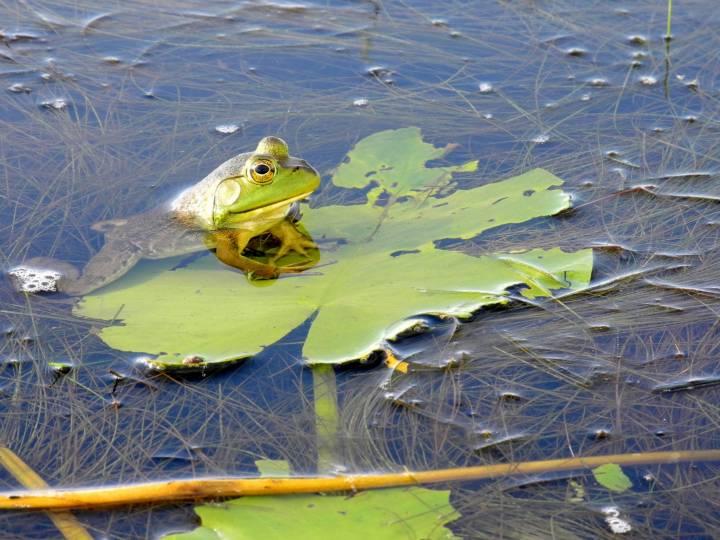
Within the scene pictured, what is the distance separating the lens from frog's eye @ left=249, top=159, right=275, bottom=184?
167 inches

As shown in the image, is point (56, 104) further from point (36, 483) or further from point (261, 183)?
point (36, 483)

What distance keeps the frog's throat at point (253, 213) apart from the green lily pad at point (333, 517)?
179 cm

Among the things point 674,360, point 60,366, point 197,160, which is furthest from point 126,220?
point 674,360

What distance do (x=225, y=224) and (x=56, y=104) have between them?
5.70 feet

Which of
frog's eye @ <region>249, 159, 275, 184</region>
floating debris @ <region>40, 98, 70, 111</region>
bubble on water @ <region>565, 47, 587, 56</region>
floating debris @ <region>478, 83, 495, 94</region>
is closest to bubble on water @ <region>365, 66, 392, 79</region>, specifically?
floating debris @ <region>478, 83, 495, 94</region>

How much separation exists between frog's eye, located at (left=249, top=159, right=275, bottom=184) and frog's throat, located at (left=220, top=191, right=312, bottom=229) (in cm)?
13

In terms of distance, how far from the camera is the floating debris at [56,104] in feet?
17.7

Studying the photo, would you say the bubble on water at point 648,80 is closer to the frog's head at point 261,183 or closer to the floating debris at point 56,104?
the frog's head at point 261,183

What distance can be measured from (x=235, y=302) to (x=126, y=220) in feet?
3.74

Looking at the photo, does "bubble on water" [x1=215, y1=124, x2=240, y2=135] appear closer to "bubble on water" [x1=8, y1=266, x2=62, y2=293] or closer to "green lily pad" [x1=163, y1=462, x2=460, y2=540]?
"bubble on water" [x1=8, y1=266, x2=62, y2=293]

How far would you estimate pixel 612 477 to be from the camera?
296 centimetres

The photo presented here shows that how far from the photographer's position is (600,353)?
11.5ft

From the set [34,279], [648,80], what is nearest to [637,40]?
[648,80]

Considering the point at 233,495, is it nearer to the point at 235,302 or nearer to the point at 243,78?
the point at 235,302
